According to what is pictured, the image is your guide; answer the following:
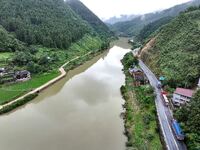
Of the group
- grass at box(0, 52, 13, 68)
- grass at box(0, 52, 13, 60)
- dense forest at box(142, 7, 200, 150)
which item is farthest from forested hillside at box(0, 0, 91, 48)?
dense forest at box(142, 7, 200, 150)

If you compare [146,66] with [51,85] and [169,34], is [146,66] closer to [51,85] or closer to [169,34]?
[169,34]

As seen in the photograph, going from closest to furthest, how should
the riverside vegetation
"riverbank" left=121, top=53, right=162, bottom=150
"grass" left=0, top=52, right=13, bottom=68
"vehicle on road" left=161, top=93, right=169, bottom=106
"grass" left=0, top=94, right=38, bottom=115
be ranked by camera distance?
1. "riverbank" left=121, top=53, right=162, bottom=150
2. "vehicle on road" left=161, top=93, right=169, bottom=106
3. "grass" left=0, top=94, right=38, bottom=115
4. the riverside vegetation
5. "grass" left=0, top=52, right=13, bottom=68

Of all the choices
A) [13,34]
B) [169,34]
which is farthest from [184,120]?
[13,34]

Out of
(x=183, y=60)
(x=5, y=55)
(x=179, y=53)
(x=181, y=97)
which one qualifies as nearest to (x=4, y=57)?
(x=5, y=55)

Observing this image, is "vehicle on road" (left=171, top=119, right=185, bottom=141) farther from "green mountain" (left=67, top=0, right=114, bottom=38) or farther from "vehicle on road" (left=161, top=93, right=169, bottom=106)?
"green mountain" (left=67, top=0, right=114, bottom=38)

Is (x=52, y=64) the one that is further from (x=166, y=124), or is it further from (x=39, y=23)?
(x=166, y=124)
